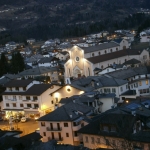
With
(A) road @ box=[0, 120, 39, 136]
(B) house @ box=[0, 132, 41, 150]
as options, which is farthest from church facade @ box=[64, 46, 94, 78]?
(B) house @ box=[0, 132, 41, 150]

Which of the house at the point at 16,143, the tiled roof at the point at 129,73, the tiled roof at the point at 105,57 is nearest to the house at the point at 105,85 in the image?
the tiled roof at the point at 129,73

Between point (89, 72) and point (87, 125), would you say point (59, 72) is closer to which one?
point (89, 72)

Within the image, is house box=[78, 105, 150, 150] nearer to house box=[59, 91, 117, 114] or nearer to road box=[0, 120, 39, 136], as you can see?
house box=[59, 91, 117, 114]

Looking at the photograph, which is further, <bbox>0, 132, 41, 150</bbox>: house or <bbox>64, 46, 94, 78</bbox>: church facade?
<bbox>64, 46, 94, 78</bbox>: church facade

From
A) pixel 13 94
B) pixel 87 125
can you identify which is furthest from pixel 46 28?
pixel 87 125

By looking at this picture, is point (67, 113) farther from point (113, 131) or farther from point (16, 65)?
point (16, 65)

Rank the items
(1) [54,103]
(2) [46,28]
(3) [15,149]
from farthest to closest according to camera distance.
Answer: (2) [46,28], (1) [54,103], (3) [15,149]
